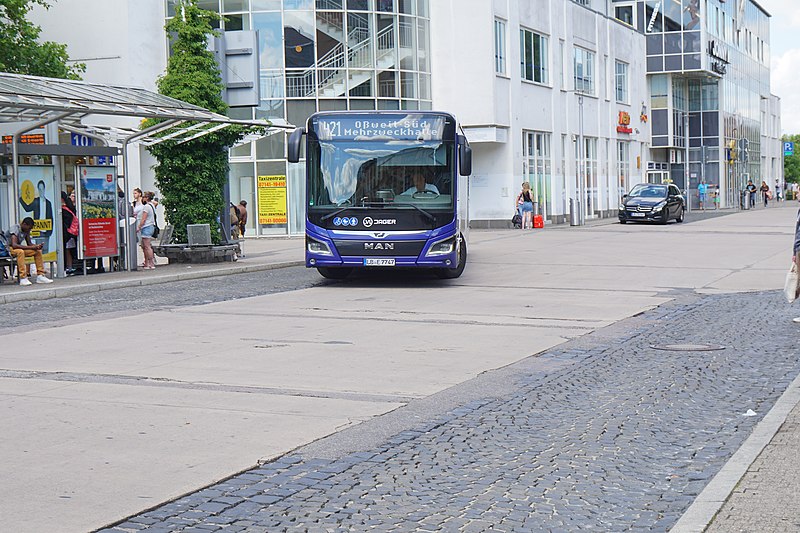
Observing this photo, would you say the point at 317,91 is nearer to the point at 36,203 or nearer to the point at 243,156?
the point at 243,156

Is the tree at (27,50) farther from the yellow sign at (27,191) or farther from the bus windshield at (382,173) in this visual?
the bus windshield at (382,173)

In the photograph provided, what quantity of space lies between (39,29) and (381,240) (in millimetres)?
28190

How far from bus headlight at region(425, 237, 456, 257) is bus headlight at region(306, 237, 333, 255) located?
68.5 inches

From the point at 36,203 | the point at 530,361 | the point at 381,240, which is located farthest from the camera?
the point at 36,203

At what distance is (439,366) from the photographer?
1052cm

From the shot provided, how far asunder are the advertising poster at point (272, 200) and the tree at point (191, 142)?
13.4 meters

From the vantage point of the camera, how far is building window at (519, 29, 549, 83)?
47156mm

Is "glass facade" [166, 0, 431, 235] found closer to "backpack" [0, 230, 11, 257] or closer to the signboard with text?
the signboard with text

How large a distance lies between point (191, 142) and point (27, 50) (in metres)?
19.0

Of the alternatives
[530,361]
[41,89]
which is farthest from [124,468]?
[41,89]

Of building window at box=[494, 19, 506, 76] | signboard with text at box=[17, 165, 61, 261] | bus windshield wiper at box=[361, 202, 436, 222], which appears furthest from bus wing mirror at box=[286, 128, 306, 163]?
building window at box=[494, 19, 506, 76]

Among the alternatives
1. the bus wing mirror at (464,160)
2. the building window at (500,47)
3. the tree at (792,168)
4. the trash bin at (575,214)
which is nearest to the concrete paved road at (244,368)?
the bus wing mirror at (464,160)

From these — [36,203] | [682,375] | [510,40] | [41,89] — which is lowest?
[682,375]

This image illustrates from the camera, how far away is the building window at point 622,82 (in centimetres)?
6056
